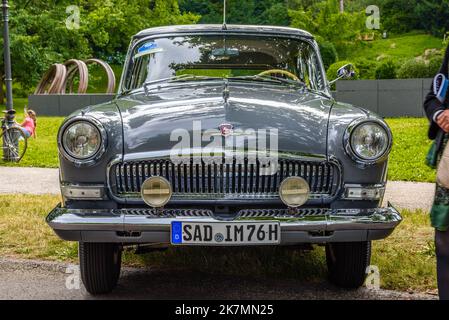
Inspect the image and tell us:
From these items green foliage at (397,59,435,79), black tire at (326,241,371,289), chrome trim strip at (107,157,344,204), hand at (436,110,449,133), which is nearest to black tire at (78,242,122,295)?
chrome trim strip at (107,157,344,204)

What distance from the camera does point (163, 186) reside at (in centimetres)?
382

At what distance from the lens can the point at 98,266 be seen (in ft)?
13.9

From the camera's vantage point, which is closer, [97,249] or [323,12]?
[97,249]

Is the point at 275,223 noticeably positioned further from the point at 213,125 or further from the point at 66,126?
the point at 66,126

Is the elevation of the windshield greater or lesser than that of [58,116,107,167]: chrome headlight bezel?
greater

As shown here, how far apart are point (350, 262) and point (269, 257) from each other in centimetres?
94

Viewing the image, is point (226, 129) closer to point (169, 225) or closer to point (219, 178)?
point (219, 178)

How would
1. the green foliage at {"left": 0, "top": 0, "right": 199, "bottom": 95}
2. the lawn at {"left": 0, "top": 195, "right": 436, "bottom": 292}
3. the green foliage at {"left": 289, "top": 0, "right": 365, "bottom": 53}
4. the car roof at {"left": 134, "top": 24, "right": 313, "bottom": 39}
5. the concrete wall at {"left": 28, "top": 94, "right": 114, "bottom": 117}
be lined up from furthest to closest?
1. the green foliage at {"left": 289, "top": 0, "right": 365, "bottom": 53}
2. the green foliage at {"left": 0, "top": 0, "right": 199, "bottom": 95}
3. the concrete wall at {"left": 28, "top": 94, "right": 114, "bottom": 117}
4. the car roof at {"left": 134, "top": 24, "right": 313, "bottom": 39}
5. the lawn at {"left": 0, "top": 195, "right": 436, "bottom": 292}

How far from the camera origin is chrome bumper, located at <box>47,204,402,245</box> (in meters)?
3.76

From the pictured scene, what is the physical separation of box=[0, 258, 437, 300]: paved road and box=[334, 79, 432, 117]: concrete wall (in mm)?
15751

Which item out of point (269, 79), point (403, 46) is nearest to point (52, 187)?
point (269, 79)

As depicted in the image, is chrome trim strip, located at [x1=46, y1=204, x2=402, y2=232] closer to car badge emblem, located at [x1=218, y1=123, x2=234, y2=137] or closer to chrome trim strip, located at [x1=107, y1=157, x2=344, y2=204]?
chrome trim strip, located at [x1=107, y1=157, x2=344, y2=204]
